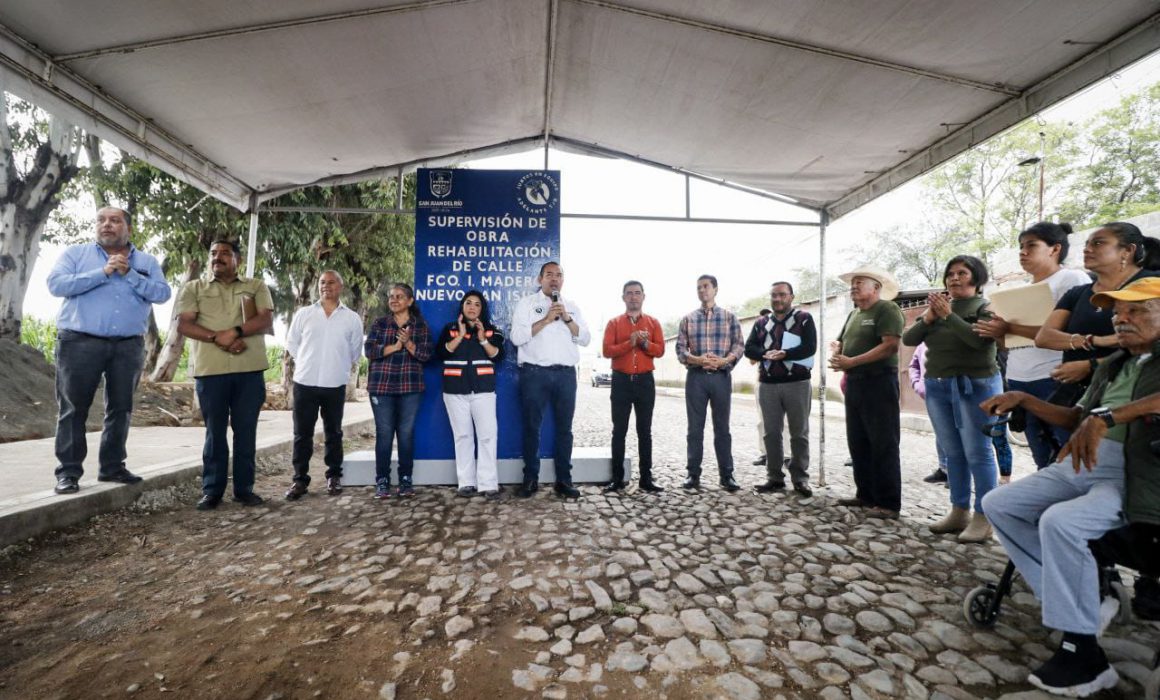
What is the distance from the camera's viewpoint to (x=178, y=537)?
321cm

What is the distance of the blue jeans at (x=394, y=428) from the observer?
14.1ft

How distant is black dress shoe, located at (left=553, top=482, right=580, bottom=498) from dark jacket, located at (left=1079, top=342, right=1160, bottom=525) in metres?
3.30

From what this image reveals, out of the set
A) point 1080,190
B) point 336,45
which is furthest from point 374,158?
point 1080,190

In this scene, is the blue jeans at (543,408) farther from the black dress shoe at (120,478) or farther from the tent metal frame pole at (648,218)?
the black dress shoe at (120,478)

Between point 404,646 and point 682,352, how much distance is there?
3.64 meters

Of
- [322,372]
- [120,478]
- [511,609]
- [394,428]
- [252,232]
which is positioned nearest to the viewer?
[511,609]

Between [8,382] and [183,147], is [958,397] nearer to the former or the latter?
[183,147]

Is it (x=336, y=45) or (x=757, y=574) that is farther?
(x=336, y=45)

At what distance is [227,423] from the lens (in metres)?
3.96

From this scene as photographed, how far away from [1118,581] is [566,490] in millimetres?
3307

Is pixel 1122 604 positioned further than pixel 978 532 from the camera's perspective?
No

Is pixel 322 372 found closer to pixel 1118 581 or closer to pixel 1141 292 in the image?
pixel 1141 292

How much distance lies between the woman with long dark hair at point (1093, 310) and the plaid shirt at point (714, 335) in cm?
233

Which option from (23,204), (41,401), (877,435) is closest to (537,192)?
(877,435)
